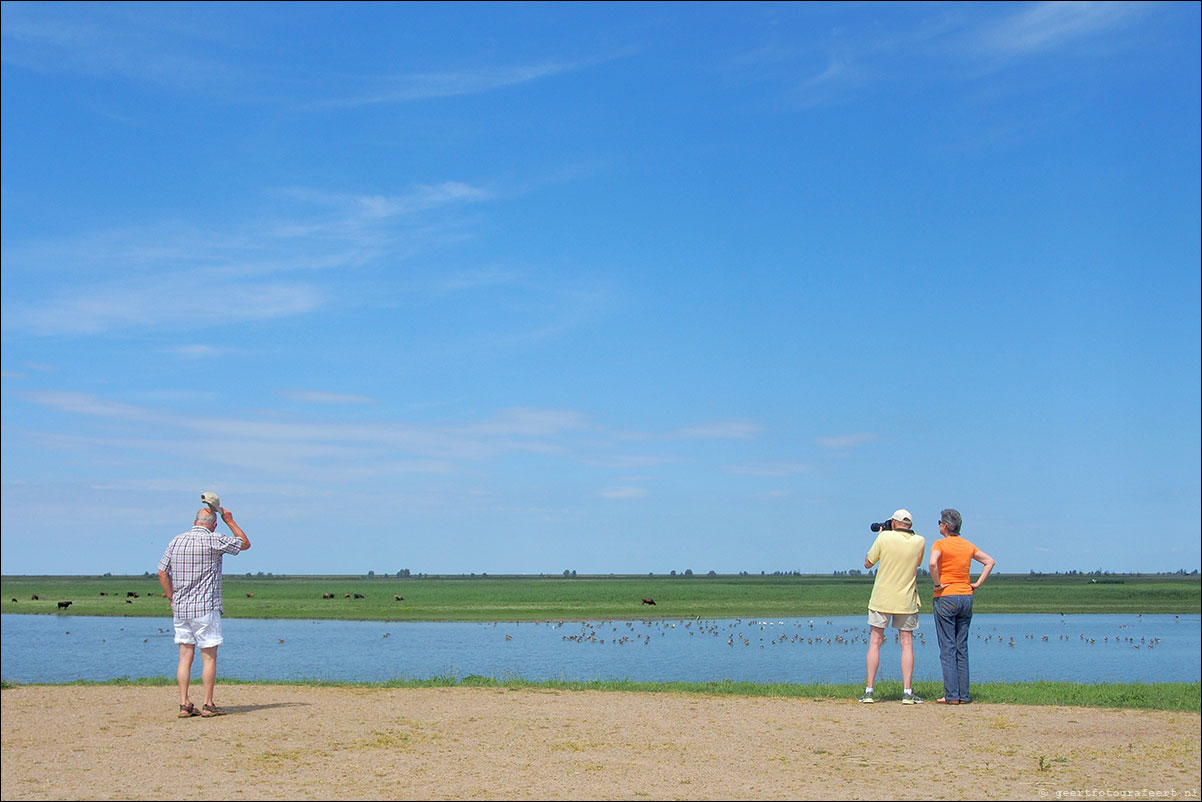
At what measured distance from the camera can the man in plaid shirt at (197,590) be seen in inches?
500

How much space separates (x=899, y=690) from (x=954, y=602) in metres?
2.24

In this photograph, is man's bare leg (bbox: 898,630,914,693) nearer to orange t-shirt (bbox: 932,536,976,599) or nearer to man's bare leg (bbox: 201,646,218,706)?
orange t-shirt (bbox: 932,536,976,599)

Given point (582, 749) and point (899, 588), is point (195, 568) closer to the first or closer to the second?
point (582, 749)

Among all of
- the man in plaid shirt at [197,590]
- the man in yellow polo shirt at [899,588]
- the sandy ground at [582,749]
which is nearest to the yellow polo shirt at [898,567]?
the man in yellow polo shirt at [899,588]

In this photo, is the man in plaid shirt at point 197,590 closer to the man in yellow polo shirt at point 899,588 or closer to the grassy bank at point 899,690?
the grassy bank at point 899,690

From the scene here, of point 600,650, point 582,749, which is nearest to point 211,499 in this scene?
point 582,749

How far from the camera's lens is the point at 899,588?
14.0 metres

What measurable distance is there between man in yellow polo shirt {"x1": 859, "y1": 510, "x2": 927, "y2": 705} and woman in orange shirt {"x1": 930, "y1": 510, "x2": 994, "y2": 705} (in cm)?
30

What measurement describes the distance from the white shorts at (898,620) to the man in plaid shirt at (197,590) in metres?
8.41

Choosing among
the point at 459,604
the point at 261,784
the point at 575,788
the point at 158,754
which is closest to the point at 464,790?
the point at 575,788

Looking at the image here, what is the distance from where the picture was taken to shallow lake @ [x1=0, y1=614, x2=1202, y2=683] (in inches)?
1060

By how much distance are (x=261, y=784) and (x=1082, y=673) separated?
24.9 meters

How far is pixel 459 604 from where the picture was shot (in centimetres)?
6894

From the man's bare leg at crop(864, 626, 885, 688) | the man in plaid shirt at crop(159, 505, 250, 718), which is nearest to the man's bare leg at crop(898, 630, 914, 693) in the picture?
the man's bare leg at crop(864, 626, 885, 688)
